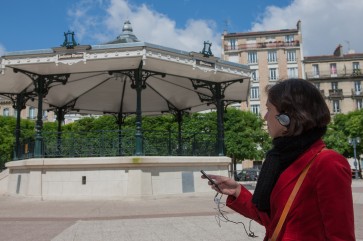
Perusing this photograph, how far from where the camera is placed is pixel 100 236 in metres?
6.83

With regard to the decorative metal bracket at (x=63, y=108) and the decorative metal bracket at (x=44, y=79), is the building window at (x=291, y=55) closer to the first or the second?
the decorative metal bracket at (x=63, y=108)

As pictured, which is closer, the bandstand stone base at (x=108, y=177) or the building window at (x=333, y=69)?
the bandstand stone base at (x=108, y=177)

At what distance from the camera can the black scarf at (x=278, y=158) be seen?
1.88 metres

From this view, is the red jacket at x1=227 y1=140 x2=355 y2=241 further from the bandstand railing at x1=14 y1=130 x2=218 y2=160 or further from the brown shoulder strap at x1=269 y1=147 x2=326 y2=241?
the bandstand railing at x1=14 y1=130 x2=218 y2=160

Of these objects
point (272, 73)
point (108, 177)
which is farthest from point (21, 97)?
point (272, 73)

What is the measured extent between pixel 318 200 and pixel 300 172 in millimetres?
168

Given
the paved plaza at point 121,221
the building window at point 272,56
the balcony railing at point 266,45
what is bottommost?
the paved plaza at point 121,221

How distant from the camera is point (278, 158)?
1.99m

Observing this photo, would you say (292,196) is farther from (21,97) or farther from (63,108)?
(63,108)

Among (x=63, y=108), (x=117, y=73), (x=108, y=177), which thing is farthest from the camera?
(x=63, y=108)

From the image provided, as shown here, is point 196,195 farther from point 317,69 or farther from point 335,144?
point 317,69

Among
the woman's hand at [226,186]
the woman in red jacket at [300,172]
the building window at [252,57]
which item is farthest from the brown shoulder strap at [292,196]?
the building window at [252,57]

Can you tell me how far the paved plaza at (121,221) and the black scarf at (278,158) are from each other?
15.4ft

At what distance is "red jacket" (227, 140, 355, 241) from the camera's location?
1.64 meters
